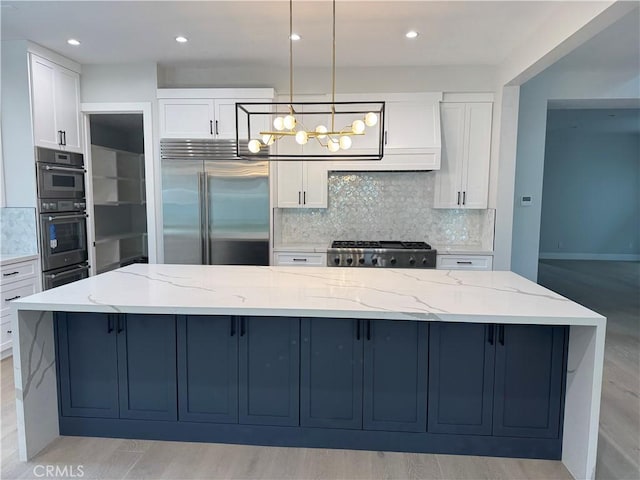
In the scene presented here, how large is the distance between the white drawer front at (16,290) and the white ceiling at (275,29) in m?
2.16

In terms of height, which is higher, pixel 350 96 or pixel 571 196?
pixel 350 96

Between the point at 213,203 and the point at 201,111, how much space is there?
985 millimetres

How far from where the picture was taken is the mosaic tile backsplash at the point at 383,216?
14.8 feet

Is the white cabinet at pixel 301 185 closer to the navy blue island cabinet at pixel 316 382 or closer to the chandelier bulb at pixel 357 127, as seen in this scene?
the chandelier bulb at pixel 357 127

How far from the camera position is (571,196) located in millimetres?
8922

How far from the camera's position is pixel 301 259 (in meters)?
4.18

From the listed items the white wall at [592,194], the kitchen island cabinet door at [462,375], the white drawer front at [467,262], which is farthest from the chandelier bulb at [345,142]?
the white wall at [592,194]

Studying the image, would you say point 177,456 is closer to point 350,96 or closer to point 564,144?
point 350,96

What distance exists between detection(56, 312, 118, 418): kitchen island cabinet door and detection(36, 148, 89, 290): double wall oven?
1823mm

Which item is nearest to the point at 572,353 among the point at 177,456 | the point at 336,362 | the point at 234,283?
the point at 336,362

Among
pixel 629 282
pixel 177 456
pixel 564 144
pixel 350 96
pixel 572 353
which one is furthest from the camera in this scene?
pixel 564 144

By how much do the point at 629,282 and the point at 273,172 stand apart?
6.34 metres

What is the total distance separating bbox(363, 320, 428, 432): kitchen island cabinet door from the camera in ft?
6.93

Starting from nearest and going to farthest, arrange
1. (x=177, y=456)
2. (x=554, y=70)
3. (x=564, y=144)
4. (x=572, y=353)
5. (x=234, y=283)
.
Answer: (x=572, y=353), (x=177, y=456), (x=234, y=283), (x=554, y=70), (x=564, y=144)
